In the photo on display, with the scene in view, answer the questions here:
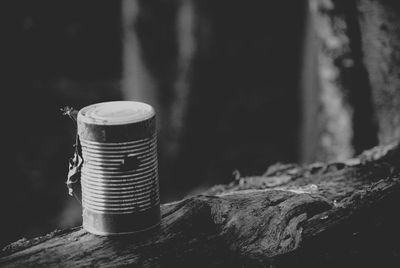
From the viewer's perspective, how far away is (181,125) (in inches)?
406

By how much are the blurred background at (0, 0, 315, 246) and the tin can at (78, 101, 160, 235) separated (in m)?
6.17

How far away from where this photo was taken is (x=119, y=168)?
2.85 metres

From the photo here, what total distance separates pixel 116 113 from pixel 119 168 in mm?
259

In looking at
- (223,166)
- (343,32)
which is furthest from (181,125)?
(343,32)

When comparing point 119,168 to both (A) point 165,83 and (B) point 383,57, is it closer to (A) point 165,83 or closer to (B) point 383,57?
(B) point 383,57

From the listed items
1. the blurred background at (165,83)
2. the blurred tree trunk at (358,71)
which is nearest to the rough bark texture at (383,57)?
the blurred tree trunk at (358,71)

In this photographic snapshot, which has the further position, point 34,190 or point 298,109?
point 298,109

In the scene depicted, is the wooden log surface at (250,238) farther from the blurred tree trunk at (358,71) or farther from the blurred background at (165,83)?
the blurred background at (165,83)

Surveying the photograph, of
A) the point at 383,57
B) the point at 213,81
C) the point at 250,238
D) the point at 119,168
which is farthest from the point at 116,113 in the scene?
the point at 213,81

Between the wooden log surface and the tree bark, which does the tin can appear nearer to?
the wooden log surface

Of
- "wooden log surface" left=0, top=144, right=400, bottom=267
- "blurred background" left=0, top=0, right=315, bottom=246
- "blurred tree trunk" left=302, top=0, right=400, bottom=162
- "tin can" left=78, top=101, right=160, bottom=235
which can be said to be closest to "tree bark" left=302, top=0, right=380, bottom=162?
"blurred tree trunk" left=302, top=0, right=400, bottom=162

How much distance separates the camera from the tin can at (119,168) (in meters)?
2.82

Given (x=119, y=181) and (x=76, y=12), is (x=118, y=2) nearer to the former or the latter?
(x=76, y=12)

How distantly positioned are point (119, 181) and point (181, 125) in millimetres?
7462
